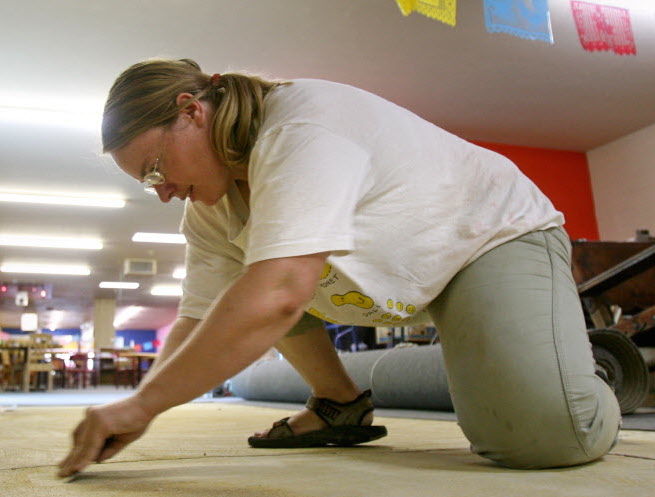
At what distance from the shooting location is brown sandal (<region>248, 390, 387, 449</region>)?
4.27 feet

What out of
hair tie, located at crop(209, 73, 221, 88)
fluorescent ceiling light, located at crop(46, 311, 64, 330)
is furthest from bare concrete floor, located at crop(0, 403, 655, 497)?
fluorescent ceiling light, located at crop(46, 311, 64, 330)

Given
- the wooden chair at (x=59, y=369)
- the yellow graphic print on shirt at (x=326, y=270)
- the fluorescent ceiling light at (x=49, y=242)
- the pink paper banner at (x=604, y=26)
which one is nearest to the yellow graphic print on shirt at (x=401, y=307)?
the yellow graphic print on shirt at (x=326, y=270)

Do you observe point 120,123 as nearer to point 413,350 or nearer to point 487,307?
point 487,307

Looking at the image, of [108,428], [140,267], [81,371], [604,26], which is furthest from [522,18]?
[81,371]

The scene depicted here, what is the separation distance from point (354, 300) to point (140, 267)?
10216mm

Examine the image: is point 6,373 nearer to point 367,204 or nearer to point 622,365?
point 622,365

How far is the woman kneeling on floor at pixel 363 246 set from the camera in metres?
0.74

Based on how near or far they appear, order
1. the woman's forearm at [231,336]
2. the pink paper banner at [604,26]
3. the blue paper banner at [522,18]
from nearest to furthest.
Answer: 1. the woman's forearm at [231,336]
2. the blue paper banner at [522,18]
3. the pink paper banner at [604,26]

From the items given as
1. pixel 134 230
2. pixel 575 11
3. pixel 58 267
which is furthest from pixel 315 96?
pixel 58 267

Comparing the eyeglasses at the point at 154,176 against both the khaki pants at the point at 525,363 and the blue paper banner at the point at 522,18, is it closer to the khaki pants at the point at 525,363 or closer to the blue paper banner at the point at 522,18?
the khaki pants at the point at 525,363

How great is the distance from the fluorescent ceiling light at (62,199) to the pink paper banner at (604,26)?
5336mm

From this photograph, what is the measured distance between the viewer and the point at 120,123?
3.03 feet

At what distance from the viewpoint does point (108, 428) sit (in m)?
0.75

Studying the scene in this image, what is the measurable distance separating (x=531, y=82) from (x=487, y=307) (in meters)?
4.34
